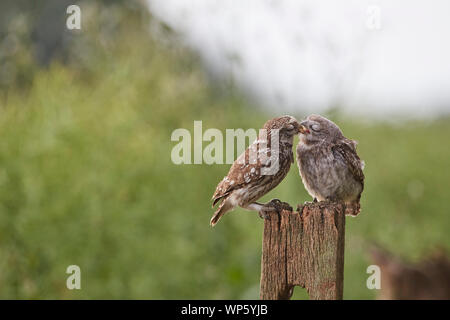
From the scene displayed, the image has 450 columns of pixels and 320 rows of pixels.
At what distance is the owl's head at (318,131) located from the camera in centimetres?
309

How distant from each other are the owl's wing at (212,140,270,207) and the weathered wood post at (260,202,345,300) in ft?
0.57

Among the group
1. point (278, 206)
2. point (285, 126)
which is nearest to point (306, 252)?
point (278, 206)

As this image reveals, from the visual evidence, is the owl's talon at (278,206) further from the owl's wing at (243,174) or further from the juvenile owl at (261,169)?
the owl's wing at (243,174)

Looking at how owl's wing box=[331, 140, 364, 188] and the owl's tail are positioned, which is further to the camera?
owl's wing box=[331, 140, 364, 188]

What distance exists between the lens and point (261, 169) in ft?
9.31

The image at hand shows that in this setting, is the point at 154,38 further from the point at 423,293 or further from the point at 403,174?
the point at 403,174

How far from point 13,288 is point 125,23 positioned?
307 centimetres

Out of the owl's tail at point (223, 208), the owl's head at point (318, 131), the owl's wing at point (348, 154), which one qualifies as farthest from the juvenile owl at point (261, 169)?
the owl's wing at point (348, 154)

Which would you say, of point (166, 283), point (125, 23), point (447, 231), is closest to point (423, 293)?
point (166, 283)

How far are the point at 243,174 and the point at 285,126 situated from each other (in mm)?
278

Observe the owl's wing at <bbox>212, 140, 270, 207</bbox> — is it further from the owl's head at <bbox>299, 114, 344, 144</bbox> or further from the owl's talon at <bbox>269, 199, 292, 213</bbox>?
the owl's head at <bbox>299, 114, 344, 144</bbox>

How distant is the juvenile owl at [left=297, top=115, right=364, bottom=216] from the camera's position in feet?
10.2

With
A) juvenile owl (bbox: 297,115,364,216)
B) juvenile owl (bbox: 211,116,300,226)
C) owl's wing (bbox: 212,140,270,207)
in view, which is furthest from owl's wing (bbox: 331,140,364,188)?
owl's wing (bbox: 212,140,270,207)

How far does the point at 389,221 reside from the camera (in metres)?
9.27
